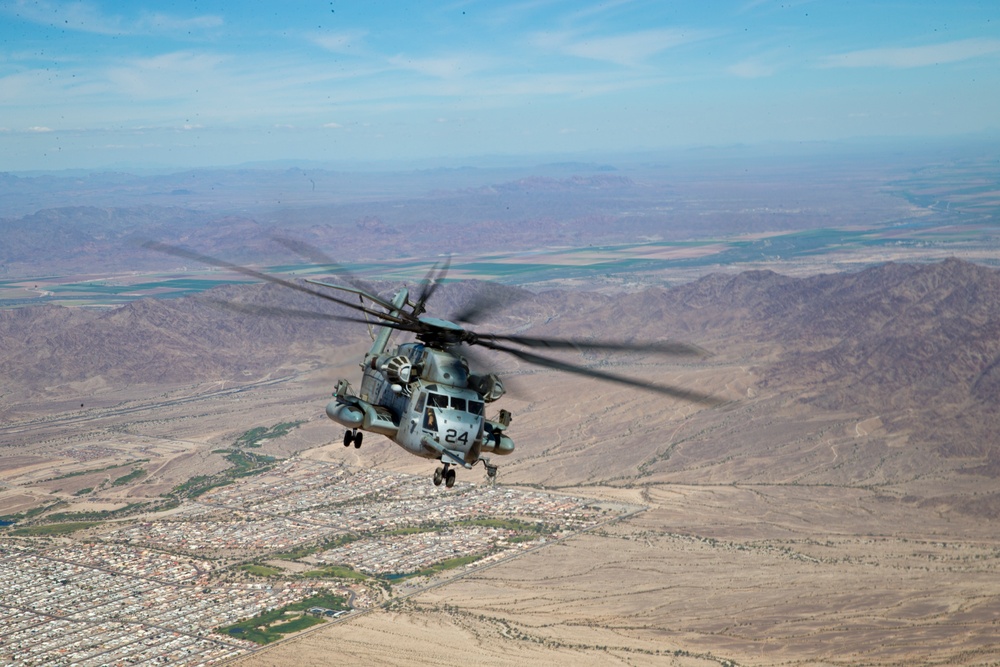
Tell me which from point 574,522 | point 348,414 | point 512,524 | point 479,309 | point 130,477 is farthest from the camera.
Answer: point 130,477

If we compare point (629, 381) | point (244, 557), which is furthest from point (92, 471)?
point (629, 381)

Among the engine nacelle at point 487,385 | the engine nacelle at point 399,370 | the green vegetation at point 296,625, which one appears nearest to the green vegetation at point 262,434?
the green vegetation at point 296,625

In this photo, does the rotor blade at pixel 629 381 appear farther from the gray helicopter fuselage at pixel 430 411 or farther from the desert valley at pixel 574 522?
the desert valley at pixel 574 522

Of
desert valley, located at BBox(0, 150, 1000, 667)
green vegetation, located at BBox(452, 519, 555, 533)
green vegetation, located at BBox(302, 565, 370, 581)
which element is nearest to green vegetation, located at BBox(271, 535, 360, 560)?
desert valley, located at BBox(0, 150, 1000, 667)

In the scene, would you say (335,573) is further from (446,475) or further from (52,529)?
(446,475)

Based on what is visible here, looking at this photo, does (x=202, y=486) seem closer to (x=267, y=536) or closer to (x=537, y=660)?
(x=267, y=536)

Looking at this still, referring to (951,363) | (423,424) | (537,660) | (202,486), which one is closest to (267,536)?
(202,486)
